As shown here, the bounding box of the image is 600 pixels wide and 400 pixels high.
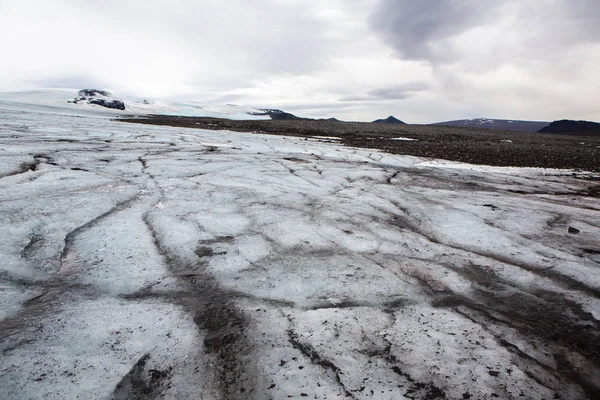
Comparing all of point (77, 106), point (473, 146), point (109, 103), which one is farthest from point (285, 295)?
point (109, 103)

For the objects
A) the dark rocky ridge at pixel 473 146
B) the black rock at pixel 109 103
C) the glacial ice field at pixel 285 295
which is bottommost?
the glacial ice field at pixel 285 295

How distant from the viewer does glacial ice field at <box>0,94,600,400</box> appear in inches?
55.1

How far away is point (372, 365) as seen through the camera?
147 centimetres

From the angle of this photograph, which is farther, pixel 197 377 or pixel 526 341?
pixel 526 341

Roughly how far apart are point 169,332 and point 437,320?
136cm

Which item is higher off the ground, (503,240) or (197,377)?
(503,240)

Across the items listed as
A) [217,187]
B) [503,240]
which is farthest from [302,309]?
[217,187]

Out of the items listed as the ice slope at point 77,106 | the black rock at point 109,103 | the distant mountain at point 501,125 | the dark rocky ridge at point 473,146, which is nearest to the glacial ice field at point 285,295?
the dark rocky ridge at point 473,146

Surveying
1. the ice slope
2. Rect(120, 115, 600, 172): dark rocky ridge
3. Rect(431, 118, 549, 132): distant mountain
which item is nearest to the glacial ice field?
Rect(120, 115, 600, 172): dark rocky ridge

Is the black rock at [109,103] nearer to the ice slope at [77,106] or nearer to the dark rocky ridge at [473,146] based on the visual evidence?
the ice slope at [77,106]

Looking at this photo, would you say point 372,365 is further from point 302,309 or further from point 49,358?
point 49,358

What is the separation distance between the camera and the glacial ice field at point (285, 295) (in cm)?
140

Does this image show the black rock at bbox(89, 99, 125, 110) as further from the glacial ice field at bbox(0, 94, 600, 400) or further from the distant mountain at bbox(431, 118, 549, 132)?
the distant mountain at bbox(431, 118, 549, 132)

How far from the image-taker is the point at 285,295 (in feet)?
6.48
